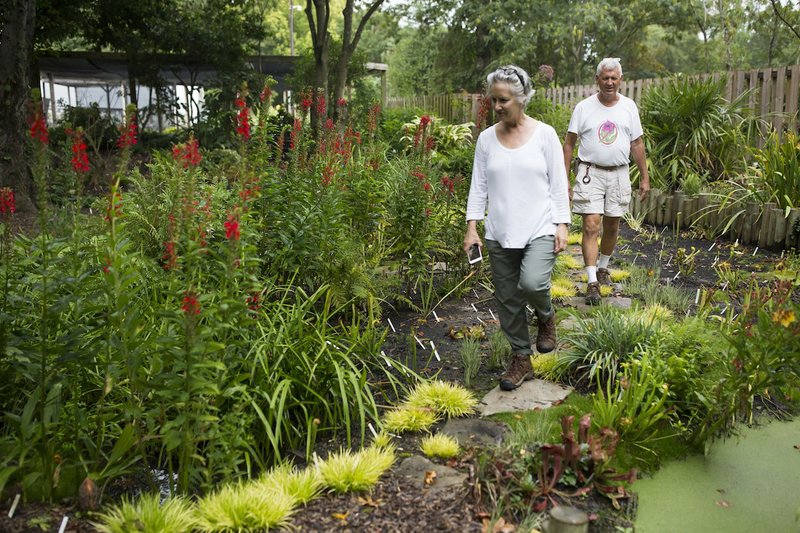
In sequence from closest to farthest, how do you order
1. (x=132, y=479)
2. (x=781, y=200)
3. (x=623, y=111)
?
(x=132, y=479) < (x=623, y=111) < (x=781, y=200)

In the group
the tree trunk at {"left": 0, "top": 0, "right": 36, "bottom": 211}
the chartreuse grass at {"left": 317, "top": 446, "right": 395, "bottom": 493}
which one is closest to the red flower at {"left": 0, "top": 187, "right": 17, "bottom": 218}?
the chartreuse grass at {"left": 317, "top": 446, "right": 395, "bottom": 493}

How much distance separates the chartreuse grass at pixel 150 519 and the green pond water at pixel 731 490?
1.70 metres

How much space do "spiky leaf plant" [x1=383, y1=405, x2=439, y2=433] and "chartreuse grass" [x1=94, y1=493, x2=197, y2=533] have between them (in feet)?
3.52

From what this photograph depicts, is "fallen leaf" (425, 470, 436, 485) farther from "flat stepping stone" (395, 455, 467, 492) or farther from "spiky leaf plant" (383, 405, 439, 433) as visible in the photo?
"spiky leaf plant" (383, 405, 439, 433)

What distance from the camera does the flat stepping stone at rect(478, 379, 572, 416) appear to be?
3584mm

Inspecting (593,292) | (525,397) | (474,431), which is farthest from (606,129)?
(474,431)

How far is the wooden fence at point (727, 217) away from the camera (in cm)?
680

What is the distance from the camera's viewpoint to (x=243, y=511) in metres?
2.49

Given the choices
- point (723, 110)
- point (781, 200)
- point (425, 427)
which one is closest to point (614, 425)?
point (425, 427)

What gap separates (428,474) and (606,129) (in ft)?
11.1

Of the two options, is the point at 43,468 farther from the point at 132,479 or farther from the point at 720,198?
the point at 720,198

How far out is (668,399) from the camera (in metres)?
3.52

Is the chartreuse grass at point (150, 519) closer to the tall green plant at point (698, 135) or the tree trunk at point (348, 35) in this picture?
the tall green plant at point (698, 135)

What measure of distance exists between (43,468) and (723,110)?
29.5 ft
